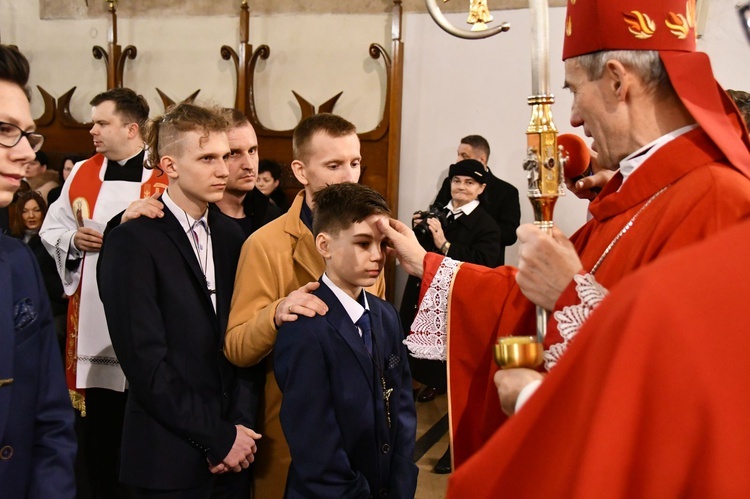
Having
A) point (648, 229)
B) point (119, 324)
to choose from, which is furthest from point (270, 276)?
point (648, 229)

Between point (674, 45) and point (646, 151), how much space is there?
23cm

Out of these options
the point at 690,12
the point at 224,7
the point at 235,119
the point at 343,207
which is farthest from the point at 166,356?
the point at 224,7

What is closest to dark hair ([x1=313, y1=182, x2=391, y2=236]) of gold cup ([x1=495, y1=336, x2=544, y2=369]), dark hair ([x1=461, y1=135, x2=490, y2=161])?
gold cup ([x1=495, y1=336, x2=544, y2=369])

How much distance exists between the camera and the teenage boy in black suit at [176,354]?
90.1 inches

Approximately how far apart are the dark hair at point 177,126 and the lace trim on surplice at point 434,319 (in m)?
1.05

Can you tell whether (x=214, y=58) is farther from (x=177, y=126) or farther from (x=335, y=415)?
(x=335, y=415)

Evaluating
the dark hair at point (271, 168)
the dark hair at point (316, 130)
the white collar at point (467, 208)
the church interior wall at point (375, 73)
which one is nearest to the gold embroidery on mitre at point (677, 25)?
the dark hair at point (316, 130)

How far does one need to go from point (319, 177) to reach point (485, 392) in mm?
1120

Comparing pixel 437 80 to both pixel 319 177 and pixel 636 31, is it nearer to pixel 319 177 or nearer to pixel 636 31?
pixel 319 177

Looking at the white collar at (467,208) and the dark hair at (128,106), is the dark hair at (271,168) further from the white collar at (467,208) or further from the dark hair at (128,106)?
the dark hair at (128,106)

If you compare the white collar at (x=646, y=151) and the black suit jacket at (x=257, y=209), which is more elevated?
the white collar at (x=646, y=151)

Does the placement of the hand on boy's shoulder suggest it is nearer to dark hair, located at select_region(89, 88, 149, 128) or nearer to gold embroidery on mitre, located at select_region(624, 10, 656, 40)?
gold embroidery on mitre, located at select_region(624, 10, 656, 40)

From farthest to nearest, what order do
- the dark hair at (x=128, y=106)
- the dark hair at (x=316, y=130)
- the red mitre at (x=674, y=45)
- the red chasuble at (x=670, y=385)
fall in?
the dark hair at (x=128, y=106)
the dark hair at (x=316, y=130)
the red mitre at (x=674, y=45)
the red chasuble at (x=670, y=385)

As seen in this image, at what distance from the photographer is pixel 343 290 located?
2.29 meters
